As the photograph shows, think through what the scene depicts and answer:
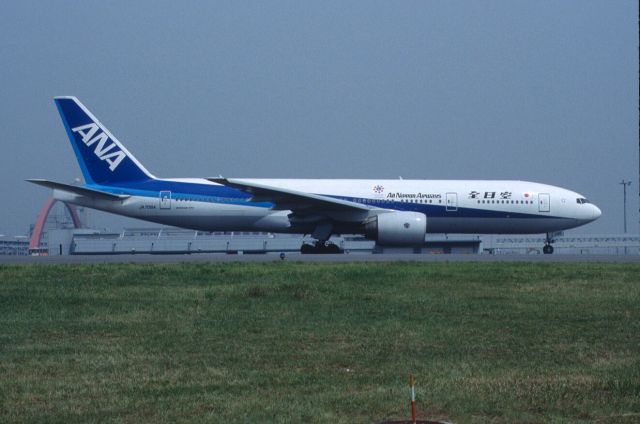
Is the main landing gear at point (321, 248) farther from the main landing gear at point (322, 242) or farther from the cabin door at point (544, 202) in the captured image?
the cabin door at point (544, 202)

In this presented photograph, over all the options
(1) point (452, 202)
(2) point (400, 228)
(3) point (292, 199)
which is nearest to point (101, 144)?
(3) point (292, 199)

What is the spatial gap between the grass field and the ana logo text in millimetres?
15379

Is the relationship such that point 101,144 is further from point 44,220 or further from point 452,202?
point 44,220

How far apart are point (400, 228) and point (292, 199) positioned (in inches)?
162

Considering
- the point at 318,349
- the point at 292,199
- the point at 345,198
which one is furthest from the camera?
the point at 345,198

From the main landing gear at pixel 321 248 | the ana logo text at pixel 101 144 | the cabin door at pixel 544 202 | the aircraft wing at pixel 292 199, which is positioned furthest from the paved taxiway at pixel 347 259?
the ana logo text at pixel 101 144

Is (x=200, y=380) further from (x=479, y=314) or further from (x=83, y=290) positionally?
(x=83, y=290)

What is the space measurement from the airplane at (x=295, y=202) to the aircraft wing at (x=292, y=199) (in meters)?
0.09

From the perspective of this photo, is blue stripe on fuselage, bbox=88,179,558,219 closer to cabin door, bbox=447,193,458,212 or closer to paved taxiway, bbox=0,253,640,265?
cabin door, bbox=447,193,458,212

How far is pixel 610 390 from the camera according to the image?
25.6 ft

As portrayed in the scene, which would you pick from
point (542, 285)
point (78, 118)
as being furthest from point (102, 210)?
point (542, 285)

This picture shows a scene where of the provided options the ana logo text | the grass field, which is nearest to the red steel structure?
the ana logo text

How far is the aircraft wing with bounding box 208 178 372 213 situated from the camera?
3030 cm

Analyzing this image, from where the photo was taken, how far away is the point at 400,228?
30.3m
